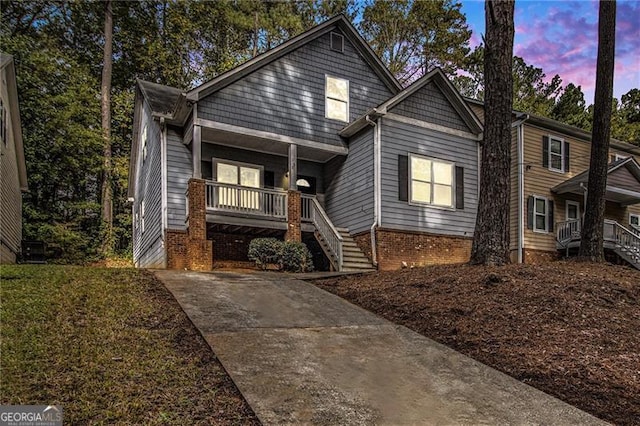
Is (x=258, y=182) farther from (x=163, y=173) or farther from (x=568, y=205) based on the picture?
(x=568, y=205)

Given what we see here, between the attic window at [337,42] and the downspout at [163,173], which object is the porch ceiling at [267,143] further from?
the attic window at [337,42]

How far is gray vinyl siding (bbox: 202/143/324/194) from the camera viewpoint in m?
15.0

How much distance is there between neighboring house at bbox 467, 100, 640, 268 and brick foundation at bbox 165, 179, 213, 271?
11578 mm

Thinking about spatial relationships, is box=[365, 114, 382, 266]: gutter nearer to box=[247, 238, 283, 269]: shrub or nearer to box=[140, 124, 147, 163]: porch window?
box=[247, 238, 283, 269]: shrub

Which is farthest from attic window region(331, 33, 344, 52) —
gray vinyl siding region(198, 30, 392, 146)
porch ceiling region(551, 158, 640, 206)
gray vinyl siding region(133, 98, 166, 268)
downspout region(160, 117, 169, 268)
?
porch ceiling region(551, 158, 640, 206)

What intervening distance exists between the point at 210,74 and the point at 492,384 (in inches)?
1083

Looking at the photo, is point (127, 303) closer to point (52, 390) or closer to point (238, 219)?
point (52, 390)

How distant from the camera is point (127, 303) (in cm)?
690

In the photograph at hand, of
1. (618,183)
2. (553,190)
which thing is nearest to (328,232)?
(553,190)

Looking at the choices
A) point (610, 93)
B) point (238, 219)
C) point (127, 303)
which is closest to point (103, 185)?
point (238, 219)

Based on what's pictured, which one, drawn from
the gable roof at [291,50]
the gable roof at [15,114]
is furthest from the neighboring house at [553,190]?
the gable roof at [15,114]

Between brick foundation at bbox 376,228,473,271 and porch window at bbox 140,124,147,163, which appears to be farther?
porch window at bbox 140,124,147,163

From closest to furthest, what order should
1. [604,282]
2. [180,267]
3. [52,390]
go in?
1. [52,390]
2. [604,282]
3. [180,267]

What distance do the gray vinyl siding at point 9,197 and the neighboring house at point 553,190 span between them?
53.9ft
